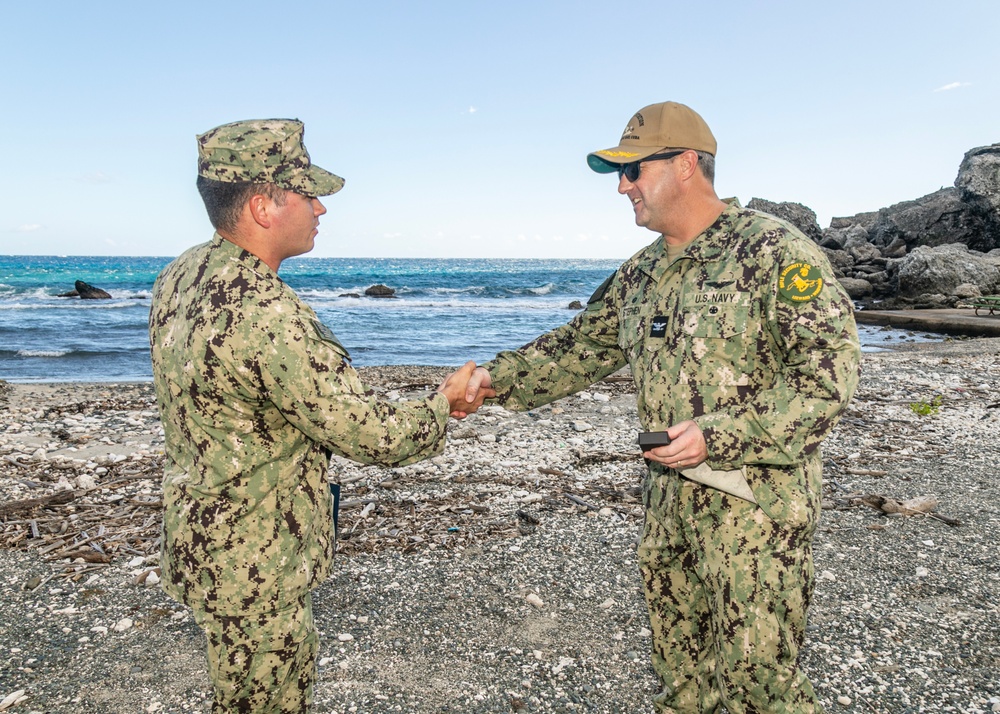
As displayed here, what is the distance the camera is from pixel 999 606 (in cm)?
503

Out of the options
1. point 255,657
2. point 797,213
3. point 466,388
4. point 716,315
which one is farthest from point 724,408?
point 797,213

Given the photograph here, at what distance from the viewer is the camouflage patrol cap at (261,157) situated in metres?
2.69

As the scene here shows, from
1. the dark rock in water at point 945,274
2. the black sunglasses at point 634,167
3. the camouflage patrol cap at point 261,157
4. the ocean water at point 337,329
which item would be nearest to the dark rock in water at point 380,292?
the ocean water at point 337,329

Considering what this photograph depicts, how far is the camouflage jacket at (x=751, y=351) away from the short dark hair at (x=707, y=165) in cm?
17

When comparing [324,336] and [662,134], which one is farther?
[662,134]

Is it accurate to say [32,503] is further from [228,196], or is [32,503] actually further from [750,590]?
[750,590]

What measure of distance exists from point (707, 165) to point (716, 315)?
71 centimetres

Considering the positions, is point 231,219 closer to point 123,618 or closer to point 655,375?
point 655,375

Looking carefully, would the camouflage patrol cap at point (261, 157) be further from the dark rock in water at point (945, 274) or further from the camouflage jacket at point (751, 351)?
the dark rock in water at point (945, 274)

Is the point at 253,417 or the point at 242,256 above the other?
the point at 242,256

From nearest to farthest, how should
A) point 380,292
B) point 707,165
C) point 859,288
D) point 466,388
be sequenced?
point 707,165 → point 466,388 → point 859,288 → point 380,292

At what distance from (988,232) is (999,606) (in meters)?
46.1

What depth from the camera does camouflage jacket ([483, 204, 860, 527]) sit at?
2.76 meters

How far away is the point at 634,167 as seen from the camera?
3281 mm
